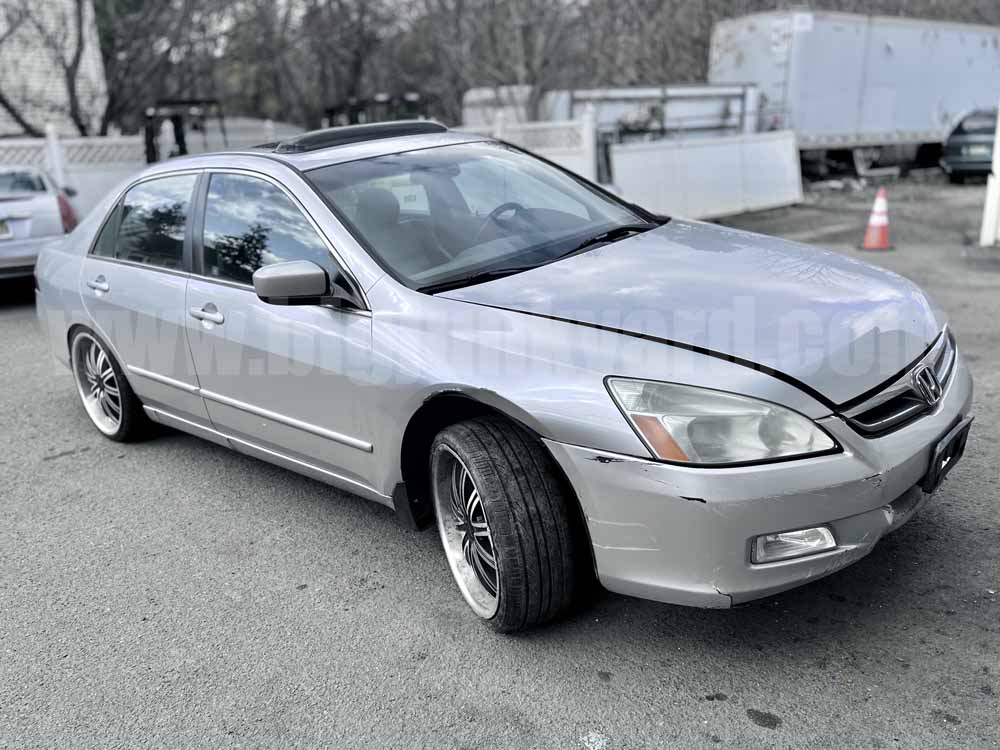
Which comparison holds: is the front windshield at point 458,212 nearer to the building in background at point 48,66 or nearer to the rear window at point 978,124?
the building in background at point 48,66

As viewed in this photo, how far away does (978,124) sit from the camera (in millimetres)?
17578

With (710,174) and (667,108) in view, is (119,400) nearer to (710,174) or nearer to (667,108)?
(710,174)

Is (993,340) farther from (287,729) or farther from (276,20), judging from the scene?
(276,20)

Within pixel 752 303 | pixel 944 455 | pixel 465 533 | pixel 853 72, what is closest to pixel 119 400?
pixel 465 533

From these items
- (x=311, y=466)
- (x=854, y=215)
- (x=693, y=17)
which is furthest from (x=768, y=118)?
(x=311, y=466)

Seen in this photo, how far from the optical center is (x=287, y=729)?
2641 mm

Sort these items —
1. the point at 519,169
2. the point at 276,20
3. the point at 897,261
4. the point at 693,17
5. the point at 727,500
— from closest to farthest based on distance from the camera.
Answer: the point at 727,500
the point at 519,169
the point at 897,261
the point at 693,17
the point at 276,20

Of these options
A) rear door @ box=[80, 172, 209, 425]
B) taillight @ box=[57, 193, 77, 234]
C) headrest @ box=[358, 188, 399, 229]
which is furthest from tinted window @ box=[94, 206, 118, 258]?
taillight @ box=[57, 193, 77, 234]

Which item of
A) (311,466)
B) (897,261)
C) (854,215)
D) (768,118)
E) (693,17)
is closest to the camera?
(311,466)

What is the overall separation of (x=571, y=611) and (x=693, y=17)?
71.4 ft

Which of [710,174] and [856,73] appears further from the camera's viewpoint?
[856,73]

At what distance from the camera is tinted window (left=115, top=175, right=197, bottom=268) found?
4258mm

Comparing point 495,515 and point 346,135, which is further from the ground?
point 346,135

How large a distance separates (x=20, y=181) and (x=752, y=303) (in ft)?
28.9
